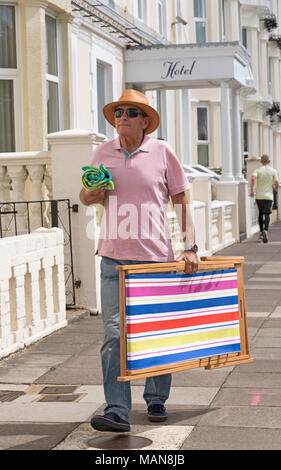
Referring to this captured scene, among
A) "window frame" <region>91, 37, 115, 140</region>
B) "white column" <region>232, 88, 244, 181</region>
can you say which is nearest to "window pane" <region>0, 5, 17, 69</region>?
"window frame" <region>91, 37, 115, 140</region>

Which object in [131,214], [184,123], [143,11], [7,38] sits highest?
[143,11]

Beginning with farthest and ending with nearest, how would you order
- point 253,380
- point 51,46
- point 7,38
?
point 51,46, point 7,38, point 253,380

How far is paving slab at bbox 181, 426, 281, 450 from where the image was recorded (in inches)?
208

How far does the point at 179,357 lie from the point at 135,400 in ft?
2.61

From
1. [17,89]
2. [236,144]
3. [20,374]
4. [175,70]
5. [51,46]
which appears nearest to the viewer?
[20,374]

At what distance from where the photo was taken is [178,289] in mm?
5926

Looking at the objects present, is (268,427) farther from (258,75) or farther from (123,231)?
(258,75)

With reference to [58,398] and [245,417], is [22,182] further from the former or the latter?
[245,417]

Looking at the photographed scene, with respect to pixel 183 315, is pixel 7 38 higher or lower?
higher

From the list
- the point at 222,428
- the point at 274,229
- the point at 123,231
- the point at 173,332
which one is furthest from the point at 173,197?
the point at 274,229

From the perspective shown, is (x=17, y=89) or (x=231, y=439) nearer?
(x=231, y=439)

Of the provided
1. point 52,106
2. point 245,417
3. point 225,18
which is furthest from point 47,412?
point 225,18

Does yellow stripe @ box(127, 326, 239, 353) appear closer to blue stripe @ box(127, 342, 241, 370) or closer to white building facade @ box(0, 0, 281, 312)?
blue stripe @ box(127, 342, 241, 370)

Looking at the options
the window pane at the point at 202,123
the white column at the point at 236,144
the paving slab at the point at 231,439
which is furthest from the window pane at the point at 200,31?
the paving slab at the point at 231,439
